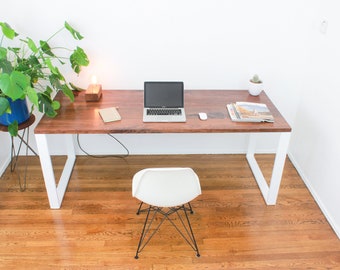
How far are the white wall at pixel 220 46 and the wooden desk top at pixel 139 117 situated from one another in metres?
0.19

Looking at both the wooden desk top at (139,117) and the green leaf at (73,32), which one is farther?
the green leaf at (73,32)

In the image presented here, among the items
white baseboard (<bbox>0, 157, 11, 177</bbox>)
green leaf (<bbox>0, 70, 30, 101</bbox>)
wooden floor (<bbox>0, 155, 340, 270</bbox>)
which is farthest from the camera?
white baseboard (<bbox>0, 157, 11, 177</bbox>)

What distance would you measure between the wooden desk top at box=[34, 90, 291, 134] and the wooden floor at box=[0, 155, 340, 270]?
68 centimetres

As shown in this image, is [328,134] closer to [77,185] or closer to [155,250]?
[155,250]

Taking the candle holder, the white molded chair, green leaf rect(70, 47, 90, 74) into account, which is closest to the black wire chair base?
the white molded chair

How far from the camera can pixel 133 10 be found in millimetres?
2574

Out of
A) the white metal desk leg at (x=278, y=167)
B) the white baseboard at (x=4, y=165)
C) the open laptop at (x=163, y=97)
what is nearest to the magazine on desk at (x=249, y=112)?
the white metal desk leg at (x=278, y=167)

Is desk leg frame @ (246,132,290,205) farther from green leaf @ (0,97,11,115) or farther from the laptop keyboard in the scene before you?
green leaf @ (0,97,11,115)

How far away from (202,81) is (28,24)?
1.43 metres

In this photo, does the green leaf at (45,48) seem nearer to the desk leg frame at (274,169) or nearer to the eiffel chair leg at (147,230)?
the eiffel chair leg at (147,230)

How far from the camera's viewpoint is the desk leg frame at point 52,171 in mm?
2318

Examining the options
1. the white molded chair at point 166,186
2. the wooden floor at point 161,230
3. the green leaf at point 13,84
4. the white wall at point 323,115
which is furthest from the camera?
the white wall at point 323,115

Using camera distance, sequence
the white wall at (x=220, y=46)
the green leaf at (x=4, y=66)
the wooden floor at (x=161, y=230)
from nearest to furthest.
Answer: the green leaf at (x=4, y=66)
the wooden floor at (x=161, y=230)
the white wall at (x=220, y=46)

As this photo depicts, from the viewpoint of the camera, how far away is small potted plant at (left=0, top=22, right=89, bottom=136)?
200cm
